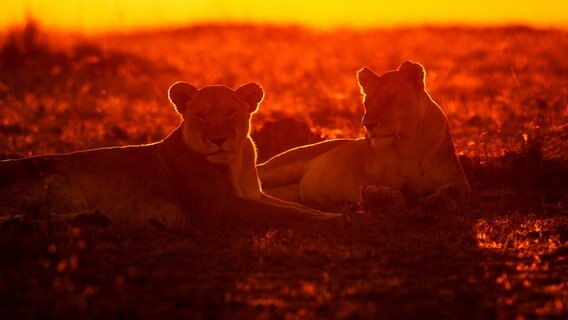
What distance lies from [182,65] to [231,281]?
15146mm

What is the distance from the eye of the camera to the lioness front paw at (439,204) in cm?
778

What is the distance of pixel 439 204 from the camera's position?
780 cm

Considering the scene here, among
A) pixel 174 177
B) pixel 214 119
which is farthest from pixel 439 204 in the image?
pixel 174 177

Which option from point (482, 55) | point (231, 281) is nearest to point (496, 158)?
point (231, 281)

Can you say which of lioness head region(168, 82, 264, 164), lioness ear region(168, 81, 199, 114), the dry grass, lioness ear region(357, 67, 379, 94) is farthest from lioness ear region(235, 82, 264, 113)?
the dry grass

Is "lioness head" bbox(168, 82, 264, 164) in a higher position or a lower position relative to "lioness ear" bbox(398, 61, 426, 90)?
lower

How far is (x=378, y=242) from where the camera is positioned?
6562 mm

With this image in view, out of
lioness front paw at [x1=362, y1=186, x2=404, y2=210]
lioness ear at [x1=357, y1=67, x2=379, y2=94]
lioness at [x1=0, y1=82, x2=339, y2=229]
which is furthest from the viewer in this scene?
lioness ear at [x1=357, y1=67, x2=379, y2=94]

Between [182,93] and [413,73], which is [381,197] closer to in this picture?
→ [413,73]

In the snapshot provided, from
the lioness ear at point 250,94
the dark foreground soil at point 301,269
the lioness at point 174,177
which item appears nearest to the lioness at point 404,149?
the dark foreground soil at point 301,269

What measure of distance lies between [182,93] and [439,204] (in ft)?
6.52

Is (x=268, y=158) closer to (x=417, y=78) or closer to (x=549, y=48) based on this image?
(x=417, y=78)

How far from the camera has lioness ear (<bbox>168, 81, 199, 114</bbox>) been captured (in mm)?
7719

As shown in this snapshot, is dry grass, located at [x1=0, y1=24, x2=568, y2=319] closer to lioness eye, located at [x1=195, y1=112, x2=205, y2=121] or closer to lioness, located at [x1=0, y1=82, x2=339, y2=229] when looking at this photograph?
lioness, located at [x1=0, y1=82, x2=339, y2=229]
